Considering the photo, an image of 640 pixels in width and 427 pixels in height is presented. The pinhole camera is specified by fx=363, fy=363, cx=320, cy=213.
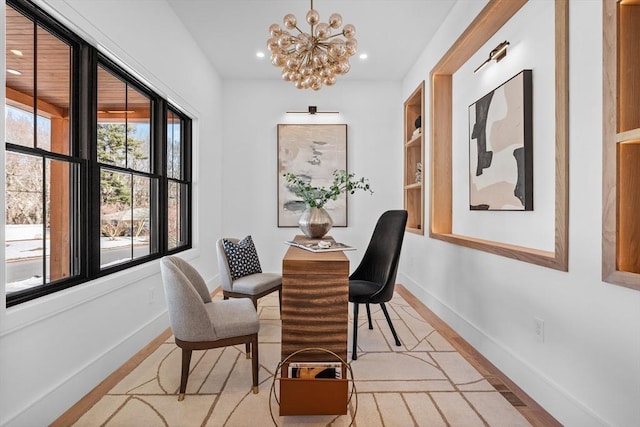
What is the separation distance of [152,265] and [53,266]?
3.21ft

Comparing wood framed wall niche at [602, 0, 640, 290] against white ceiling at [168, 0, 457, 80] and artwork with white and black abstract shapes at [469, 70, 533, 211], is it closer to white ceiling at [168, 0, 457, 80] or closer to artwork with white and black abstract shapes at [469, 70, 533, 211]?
artwork with white and black abstract shapes at [469, 70, 533, 211]

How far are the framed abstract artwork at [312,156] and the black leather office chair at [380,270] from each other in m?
1.90

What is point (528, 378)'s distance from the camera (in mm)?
2160

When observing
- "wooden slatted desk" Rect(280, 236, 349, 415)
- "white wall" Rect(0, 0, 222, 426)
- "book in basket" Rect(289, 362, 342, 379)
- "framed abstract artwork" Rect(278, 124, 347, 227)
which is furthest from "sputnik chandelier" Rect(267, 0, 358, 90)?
"framed abstract artwork" Rect(278, 124, 347, 227)

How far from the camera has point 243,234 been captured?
17.4 feet

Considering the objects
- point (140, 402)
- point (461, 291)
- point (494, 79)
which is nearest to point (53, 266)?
point (140, 402)

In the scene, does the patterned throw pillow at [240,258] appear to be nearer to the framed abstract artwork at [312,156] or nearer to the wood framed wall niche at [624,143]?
the framed abstract artwork at [312,156]

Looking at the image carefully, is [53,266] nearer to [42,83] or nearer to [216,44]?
[42,83]

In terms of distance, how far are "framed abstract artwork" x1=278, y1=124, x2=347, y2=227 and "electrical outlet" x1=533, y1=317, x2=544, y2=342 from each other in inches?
129

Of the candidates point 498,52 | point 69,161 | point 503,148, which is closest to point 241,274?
point 69,161

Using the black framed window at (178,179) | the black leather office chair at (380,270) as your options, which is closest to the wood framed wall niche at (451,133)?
the black leather office chair at (380,270)

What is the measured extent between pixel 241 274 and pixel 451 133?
2606mm

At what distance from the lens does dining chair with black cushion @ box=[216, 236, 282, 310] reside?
312 centimetres

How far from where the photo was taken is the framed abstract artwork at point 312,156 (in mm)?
5230
